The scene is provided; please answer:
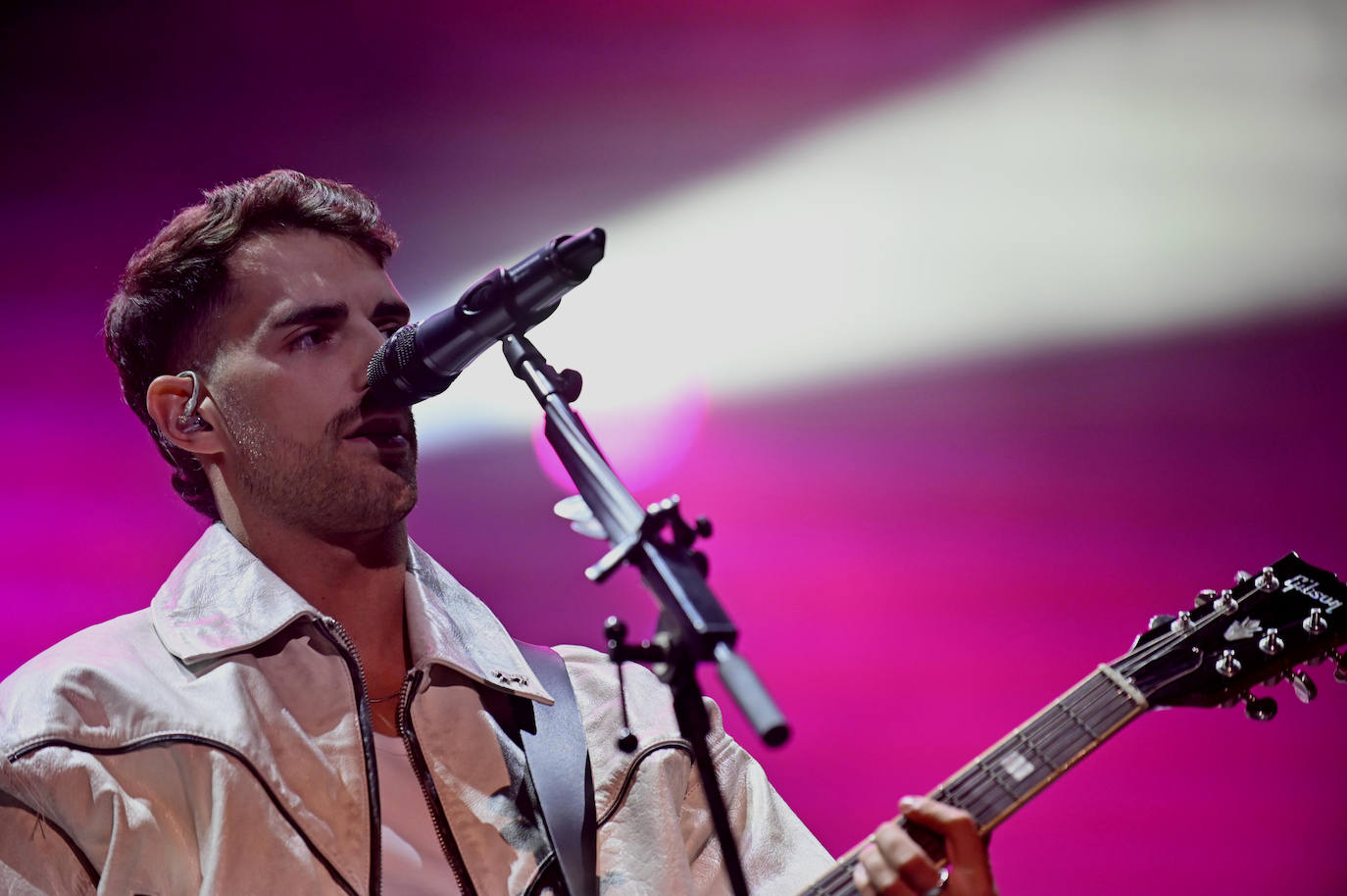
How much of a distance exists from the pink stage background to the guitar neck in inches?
34.2

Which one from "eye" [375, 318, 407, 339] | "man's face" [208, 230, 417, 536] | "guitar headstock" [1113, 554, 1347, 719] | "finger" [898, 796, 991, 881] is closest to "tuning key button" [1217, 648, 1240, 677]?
"guitar headstock" [1113, 554, 1347, 719]

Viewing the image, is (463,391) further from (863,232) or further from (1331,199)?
(1331,199)

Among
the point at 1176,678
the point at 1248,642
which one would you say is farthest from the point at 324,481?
the point at 1248,642

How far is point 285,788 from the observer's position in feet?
5.53

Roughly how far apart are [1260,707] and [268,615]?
164cm

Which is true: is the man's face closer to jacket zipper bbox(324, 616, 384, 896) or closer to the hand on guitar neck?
jacket zipper bbox(324, 616, 384, 896)

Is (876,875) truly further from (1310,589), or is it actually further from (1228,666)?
(1310,589)

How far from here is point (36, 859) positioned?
1529 millimetres

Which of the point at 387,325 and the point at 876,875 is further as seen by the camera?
the point at 387,325

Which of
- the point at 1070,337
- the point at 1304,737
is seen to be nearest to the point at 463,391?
the point at 1070,337

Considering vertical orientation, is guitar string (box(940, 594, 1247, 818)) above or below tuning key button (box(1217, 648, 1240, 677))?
above

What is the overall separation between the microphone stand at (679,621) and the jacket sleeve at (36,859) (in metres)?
0.98

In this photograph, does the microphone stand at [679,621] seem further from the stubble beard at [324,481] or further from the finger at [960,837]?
the stubble beard at [324,481]

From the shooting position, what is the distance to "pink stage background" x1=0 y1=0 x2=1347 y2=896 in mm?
2445
